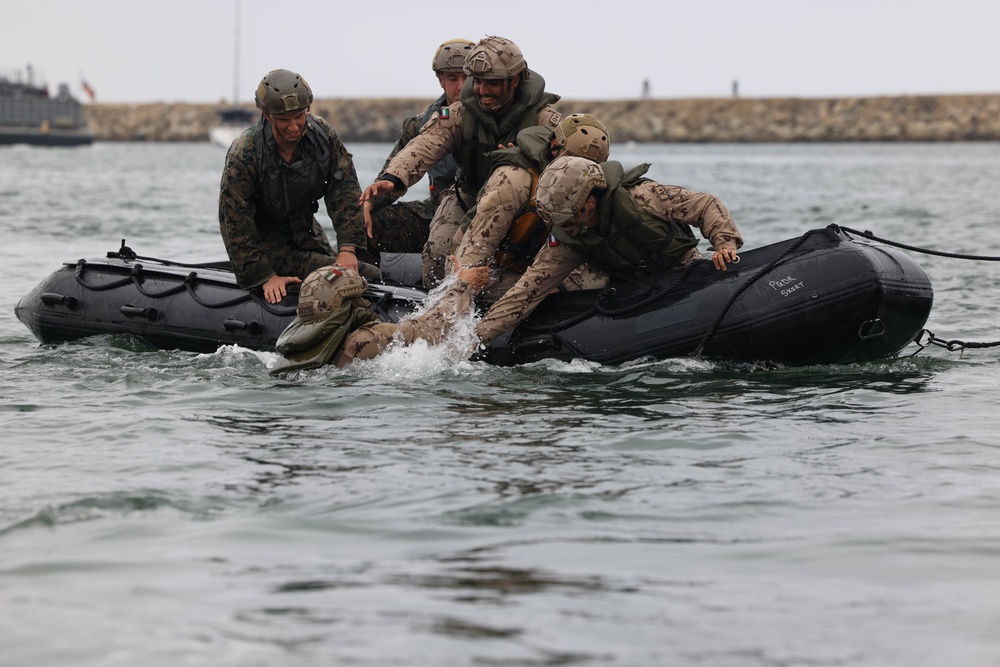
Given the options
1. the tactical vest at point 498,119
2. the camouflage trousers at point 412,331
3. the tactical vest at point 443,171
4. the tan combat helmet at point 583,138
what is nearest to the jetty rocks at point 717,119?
the tactical vest at point 443,171

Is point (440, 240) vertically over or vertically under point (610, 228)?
under

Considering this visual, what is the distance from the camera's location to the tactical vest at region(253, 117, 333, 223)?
28.0 ft

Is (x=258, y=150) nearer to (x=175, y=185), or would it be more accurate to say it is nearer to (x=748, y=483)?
(x=748, y=483)

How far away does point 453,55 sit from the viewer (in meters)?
9.28

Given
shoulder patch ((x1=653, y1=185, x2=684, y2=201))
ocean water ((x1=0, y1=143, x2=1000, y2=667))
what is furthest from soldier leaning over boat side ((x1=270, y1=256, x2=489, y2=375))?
shoulder patch ((x1=653, y1=185, x2=684, y2=201))

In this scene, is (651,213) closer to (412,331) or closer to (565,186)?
(565,186)

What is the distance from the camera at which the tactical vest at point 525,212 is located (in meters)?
7.98

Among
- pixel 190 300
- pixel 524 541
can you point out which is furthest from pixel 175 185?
pixel 524 541

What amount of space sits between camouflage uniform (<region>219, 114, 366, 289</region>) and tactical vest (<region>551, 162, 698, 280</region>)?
169 centimetres

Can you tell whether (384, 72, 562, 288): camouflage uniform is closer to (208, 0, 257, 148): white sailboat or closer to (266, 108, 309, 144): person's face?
(266, 108, 309, 144): person's face

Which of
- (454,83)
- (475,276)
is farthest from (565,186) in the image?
(454,83)

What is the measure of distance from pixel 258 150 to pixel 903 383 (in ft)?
13.9

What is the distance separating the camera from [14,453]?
6359 millimetres

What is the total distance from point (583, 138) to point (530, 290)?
0.95 meters
